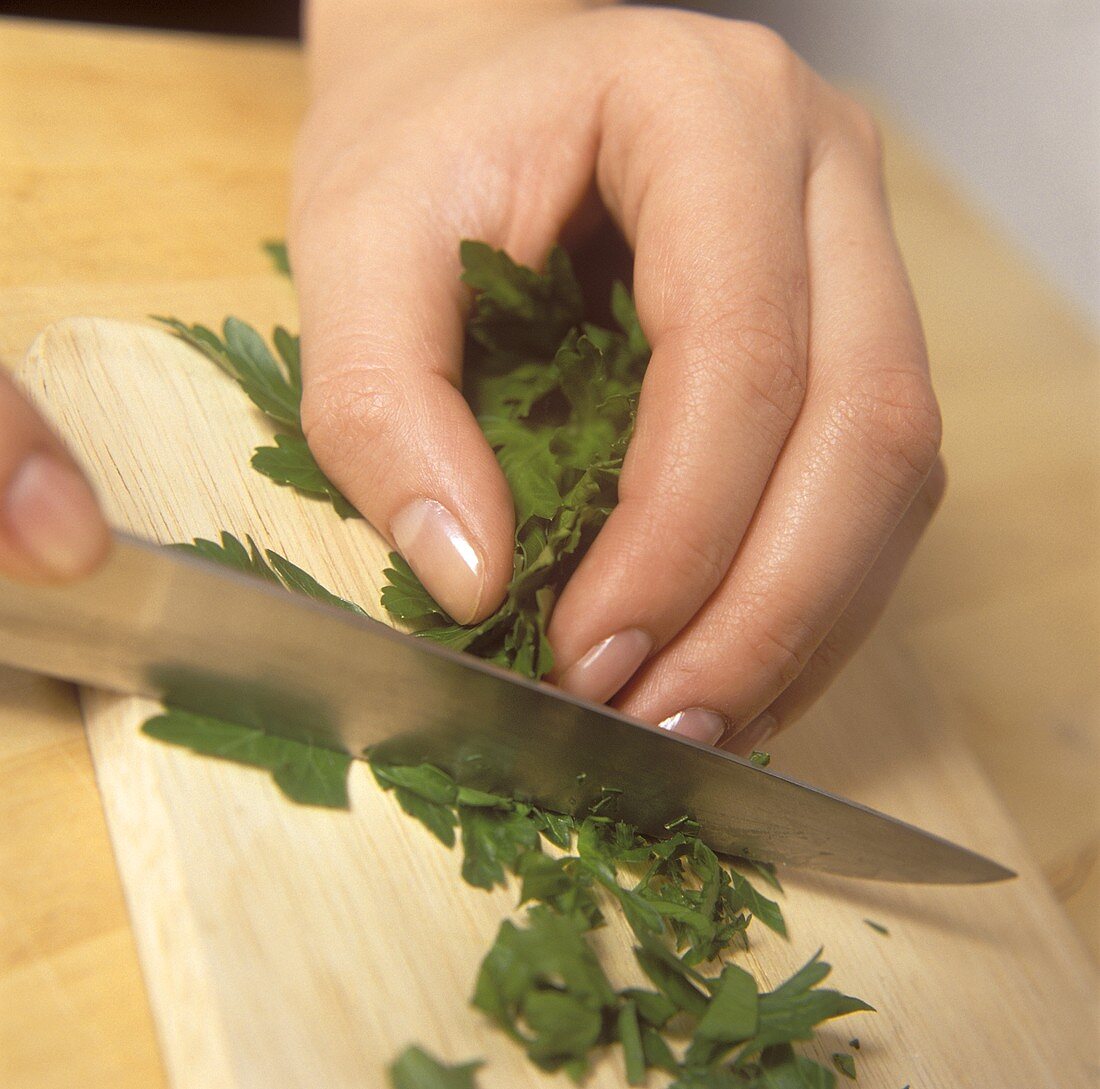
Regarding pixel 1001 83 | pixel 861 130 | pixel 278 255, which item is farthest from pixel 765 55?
pixel 1001 83

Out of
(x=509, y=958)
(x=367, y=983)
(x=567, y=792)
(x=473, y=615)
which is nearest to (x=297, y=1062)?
(x=367, y=983)

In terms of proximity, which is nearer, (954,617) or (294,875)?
(294,875)

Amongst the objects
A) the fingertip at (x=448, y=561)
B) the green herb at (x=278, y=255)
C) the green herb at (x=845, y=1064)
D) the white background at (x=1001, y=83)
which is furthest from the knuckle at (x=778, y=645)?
the white background at (x=1001, y=83)

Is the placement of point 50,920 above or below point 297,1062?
below

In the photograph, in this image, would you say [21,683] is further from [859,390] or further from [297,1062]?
[859,390]

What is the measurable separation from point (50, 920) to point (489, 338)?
985 millimetres

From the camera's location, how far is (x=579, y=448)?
1.46 meters

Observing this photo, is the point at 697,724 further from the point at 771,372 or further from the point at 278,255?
the point at 278,255

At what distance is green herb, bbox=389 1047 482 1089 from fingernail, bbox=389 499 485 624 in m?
0.51

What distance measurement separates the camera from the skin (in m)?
1.35

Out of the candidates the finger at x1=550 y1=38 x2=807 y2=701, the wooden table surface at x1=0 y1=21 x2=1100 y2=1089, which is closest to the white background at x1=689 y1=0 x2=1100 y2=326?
the wooden table surface at x1=0 y1=21 x2=1100 y2=1089

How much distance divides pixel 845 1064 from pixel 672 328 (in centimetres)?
100

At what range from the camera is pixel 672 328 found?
145 centimetres

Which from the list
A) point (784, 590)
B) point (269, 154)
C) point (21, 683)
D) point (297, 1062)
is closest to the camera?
point (297, 1062)
